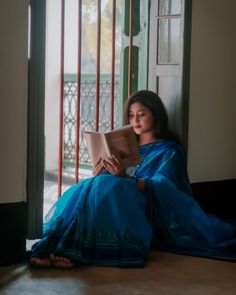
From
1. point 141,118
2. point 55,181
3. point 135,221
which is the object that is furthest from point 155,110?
point 55,181

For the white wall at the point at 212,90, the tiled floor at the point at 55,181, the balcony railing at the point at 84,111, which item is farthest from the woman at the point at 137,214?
the tiled floor at the point at 55,181

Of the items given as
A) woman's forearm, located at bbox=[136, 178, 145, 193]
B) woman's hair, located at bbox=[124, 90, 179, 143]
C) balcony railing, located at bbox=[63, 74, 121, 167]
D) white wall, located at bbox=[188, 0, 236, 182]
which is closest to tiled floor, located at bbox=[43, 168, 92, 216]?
balcony railing, located at bbox=[63, 74, 121, 167]

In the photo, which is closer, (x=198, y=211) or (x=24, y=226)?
(x=24, y=226)

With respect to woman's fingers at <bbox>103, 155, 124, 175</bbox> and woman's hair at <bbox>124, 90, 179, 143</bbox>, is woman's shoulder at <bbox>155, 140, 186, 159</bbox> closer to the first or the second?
woman's hair at <bbox>124, 90, 179, 143</bbox>

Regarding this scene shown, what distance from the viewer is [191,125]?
150 inches

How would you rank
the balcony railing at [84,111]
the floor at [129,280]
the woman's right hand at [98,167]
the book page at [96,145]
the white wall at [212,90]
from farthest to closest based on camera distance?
1. the balcony railing at [84,111]
2. the white wall at [212,90]
3. the woman's right hand at [98,167]
4. the book page at [96,145]
5. the floor at [129,280]

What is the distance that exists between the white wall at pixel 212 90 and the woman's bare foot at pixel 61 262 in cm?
133

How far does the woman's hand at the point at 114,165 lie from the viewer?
3.03 meters

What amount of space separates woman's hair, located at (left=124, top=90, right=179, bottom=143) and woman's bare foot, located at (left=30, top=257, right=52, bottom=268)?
1.07 meters

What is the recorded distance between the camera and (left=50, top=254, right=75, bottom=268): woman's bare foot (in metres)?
2.79

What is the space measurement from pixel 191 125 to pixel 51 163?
2.97 metres

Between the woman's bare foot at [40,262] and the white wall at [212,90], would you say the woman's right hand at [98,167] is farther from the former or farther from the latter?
the white wall at [212,90]

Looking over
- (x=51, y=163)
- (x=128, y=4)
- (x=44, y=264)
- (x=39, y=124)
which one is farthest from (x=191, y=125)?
(x=51, y=163)

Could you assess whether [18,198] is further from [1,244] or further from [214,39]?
[214,39]
